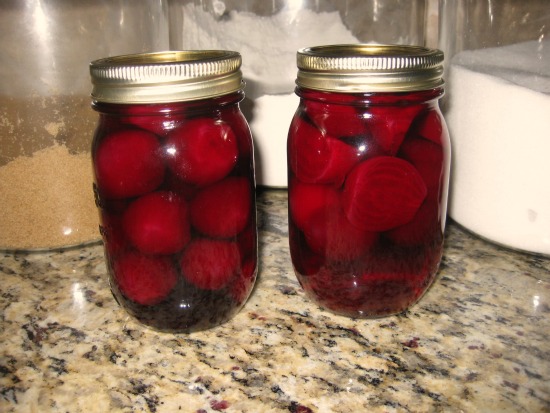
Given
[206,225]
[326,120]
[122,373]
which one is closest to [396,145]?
[326,120]

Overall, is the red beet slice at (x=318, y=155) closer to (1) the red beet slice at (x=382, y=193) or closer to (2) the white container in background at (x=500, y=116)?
(1) the red beet slice at (x=382, y=193)

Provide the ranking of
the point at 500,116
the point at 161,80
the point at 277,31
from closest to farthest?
the point at 161,80 < the point at 500,116 < the point at 277,31

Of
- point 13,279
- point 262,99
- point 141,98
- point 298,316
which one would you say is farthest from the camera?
point 262,99

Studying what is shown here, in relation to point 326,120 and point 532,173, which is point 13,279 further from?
point 532,173

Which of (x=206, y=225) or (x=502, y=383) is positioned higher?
(x=206, y=225)

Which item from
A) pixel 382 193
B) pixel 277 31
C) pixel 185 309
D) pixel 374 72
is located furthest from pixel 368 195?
pixel 277 31

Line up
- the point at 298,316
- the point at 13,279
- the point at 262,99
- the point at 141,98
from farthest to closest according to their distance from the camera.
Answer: the point at 262,99 → the point at 13,279 → the point at 298,316 → the point at 141,98

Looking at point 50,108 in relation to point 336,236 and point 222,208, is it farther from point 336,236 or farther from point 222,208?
point 336,236
